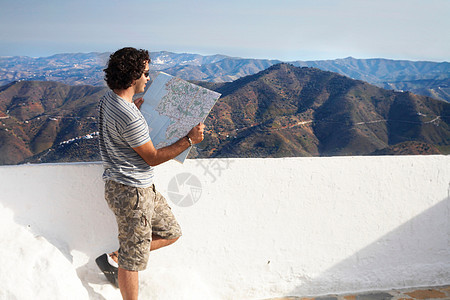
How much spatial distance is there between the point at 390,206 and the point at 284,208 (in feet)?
2.73

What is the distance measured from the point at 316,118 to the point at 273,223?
71.7 meters

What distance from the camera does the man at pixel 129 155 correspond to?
4.48ft

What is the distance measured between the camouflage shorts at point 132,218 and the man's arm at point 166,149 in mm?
172

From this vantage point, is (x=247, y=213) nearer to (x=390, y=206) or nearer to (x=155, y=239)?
(x=155, y=239)

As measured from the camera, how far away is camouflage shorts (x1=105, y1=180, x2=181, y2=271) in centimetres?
148

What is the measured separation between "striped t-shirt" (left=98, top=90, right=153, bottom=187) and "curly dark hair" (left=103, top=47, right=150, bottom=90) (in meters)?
0.06

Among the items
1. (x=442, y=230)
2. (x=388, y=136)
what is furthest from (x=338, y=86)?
(x=442, y=230)

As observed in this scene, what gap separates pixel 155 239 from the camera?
174 centimetres

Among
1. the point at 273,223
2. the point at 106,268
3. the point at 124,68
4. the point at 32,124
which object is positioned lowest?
the point at 32,124

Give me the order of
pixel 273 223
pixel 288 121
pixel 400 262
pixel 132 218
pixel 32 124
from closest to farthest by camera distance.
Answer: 1. pixel 132 218
2. pixel 273 223
3. pixel 400 262
4. pixel 288 121
5. pixel 32 124

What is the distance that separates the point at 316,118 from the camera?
233ft

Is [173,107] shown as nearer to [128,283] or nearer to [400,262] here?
[128,283]

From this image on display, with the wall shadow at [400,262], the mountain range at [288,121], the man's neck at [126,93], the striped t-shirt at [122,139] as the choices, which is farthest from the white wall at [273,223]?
the mountain range at [288,121]

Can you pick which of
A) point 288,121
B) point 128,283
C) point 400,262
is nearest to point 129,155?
point 128,283
